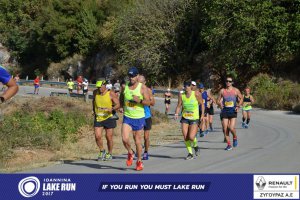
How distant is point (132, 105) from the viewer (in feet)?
40.0

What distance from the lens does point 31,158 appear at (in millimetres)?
16766

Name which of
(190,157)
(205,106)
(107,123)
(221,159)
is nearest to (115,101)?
(107,123)

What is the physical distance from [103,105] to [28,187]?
538 centimetres

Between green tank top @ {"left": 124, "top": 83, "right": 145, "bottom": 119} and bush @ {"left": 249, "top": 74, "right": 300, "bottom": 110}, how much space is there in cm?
2236

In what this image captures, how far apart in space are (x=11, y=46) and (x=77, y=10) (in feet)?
51.4

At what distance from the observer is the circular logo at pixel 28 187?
28.4 ft

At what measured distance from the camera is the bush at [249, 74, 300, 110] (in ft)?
112

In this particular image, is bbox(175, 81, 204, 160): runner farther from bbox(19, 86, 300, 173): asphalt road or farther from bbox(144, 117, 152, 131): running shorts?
bbox(144, 117, 152, 131): running shorts

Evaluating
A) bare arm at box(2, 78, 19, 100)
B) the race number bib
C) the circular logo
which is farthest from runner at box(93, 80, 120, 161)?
bare arm at box(2, 78, 19, 100)

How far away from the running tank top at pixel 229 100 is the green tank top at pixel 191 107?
7.11 ft

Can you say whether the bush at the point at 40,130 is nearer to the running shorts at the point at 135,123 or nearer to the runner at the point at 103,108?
the runner at the point at 103,108

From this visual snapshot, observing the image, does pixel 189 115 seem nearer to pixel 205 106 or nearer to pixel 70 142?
pixel 205 106

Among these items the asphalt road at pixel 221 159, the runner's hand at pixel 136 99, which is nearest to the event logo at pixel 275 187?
the asphalt road at pixel 221 159

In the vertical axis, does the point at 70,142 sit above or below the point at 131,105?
below
